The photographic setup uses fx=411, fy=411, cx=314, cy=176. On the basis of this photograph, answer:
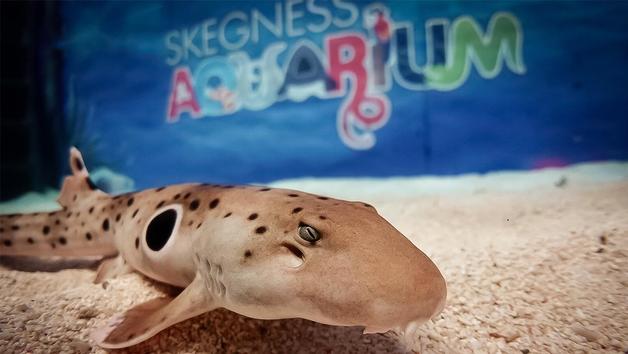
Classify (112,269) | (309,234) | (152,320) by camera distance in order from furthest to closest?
(112,269) < (152,320) < (309,234)

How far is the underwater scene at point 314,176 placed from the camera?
4.75 ft

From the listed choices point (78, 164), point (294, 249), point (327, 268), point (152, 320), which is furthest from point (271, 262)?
point (78, 164)

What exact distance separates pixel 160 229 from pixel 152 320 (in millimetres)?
467

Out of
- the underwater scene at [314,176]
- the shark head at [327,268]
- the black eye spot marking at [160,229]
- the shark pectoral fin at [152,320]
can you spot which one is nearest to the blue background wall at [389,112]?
the underwater scene at [314,176]

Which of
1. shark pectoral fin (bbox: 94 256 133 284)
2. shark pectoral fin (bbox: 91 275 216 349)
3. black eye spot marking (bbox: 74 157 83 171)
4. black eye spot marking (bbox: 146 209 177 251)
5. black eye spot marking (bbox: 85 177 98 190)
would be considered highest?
black eye spot marking (bbox: 74 157 83 171)

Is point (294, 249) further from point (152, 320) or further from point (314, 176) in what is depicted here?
point (314, 176)

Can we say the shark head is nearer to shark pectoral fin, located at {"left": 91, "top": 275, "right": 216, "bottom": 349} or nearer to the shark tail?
shark pectoral fin, located at {"left": 91, "top": 275, "right": 216, "bottom": 349}

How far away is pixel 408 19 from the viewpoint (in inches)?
159

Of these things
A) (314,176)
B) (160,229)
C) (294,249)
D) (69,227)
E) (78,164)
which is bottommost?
(314,176)

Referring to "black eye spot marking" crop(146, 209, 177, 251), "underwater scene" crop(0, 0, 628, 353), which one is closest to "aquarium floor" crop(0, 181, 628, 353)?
"underwater scene" crop(0, 0, 628, 353)

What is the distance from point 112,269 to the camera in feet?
7.52

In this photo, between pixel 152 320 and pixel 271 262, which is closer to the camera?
pixel 271 262

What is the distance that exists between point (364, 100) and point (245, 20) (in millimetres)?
1410

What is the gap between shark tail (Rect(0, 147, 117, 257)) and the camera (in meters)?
2.48
